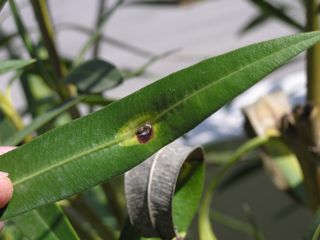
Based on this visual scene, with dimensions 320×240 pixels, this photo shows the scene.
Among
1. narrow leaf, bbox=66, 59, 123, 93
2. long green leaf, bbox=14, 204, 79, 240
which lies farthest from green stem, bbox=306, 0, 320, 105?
long green leaf, bbox=14, 204, 79, 240

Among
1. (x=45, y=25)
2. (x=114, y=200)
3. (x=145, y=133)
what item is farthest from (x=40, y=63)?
(x=145, y=133)

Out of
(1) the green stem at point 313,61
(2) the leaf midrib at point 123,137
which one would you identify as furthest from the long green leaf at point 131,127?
(1) the green stem at point 313,61

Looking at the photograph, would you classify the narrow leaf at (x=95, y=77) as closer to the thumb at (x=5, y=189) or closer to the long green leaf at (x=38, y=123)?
the long green leaf at (x=38, y=123)

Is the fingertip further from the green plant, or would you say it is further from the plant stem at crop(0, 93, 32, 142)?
the plant stem at crop(0, 93, 32, 142)

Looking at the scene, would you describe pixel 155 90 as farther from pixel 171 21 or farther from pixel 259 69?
pixel 171 21

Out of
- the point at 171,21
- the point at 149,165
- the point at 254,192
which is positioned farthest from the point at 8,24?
the point at 149,165
